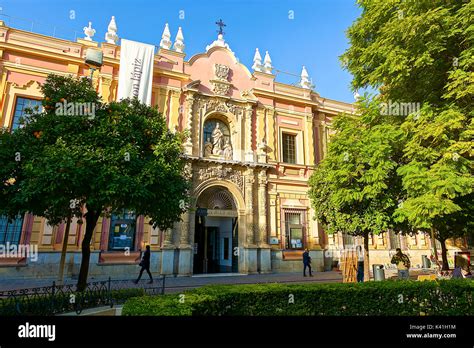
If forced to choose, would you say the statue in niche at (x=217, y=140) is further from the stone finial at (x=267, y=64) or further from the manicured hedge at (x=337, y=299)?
the manicured hedge at (x=337, y=299)

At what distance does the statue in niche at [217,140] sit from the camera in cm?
1956

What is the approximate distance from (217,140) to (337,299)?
48.4ft

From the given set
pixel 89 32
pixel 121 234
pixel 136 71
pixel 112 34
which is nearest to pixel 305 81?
pixel 136 71

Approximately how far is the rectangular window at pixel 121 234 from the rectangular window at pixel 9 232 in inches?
165

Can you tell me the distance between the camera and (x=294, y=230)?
20609 millimetres

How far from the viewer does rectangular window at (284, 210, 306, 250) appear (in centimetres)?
2030

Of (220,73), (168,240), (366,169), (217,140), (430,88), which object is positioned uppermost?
(220,73)

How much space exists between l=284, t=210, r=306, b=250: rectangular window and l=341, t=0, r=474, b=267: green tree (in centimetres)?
1130

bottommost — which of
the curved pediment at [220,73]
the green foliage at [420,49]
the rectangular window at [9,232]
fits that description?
the rectangular window at [9,232]

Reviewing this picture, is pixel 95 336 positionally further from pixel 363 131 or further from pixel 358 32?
pixel 358 32

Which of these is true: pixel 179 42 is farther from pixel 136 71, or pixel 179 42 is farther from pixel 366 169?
pixel 366 169

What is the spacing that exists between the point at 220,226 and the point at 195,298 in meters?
15.5

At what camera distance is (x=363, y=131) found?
1076 cm

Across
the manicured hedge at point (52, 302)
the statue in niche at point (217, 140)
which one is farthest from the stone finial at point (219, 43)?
the manicured hedge at point (52, 302)
